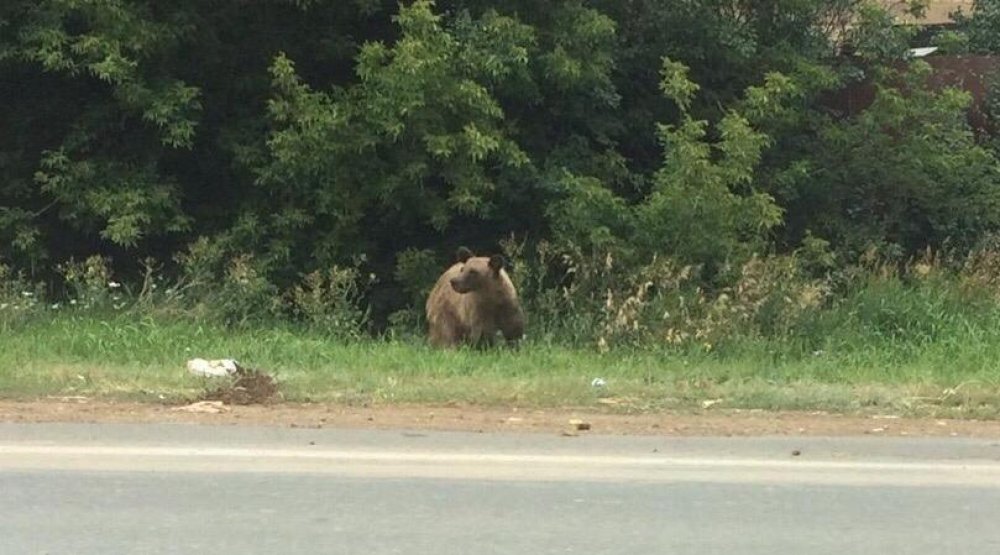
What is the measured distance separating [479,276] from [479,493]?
18.6ft

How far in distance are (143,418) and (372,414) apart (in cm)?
149

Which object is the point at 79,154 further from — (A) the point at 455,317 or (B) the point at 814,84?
(B) the point at 814,84

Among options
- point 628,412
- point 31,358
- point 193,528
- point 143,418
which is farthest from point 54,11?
point 193,528

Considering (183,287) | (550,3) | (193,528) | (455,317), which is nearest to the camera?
(193,528)

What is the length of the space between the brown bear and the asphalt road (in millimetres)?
4235

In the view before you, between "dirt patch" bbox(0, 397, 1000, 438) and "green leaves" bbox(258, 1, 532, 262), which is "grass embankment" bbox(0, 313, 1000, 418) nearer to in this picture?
"dirt patch" bbox(0, 397, 1000, 438)

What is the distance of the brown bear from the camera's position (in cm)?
1204

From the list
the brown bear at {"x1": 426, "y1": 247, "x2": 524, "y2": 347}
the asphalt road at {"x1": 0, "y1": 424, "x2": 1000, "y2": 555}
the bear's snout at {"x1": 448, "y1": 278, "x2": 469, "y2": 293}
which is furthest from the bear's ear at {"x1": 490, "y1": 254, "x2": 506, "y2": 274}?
the asphalt road at {"x1": 0, "y1": 424, "x2": 1000, "y2": 555}

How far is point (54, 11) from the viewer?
46.3 ft

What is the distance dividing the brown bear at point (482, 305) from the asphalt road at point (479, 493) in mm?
4235

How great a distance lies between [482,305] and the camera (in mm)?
12148

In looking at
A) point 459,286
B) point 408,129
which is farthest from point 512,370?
point 408,129

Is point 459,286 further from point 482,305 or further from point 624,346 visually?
point 624,346

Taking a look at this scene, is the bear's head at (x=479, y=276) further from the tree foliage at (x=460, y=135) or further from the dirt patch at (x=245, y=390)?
the dirt patch at (x=245, y=390)
